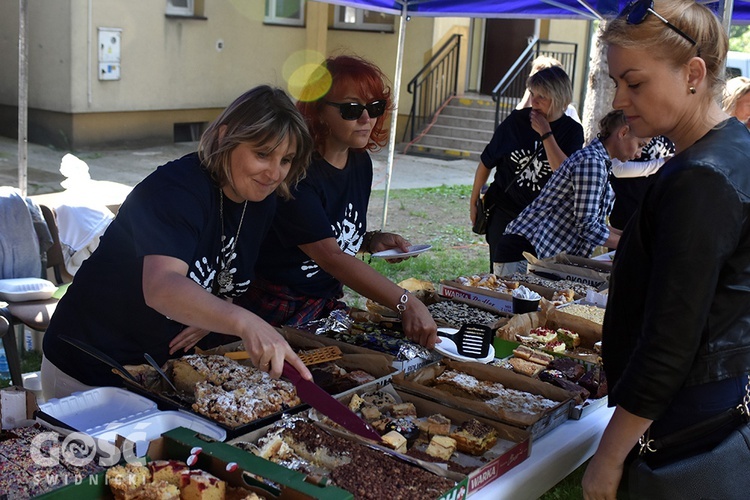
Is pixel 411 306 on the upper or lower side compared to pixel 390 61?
lower

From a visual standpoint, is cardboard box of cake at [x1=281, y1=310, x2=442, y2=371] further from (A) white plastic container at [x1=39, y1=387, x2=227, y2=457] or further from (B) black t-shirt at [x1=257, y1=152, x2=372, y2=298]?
(A) white plastic container at [x1=39, y1=387, x2=227, y2=457]

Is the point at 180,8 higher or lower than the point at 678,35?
higher

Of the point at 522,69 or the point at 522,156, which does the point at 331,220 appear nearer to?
the point at 522,156

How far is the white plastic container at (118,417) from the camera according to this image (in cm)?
194

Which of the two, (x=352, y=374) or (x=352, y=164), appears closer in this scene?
(x=352, y=374)

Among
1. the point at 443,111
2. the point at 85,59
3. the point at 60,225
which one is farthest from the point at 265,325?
the point at 443,111

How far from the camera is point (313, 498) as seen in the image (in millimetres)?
1568

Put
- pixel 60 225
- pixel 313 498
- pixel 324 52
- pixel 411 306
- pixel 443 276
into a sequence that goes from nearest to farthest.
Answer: pixel 313 498
pixel 411 306
pixel 60 225
pixel 443 276
pixel 324 52

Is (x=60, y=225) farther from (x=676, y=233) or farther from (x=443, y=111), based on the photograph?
(x=443, y=111)

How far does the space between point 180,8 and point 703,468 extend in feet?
43.0

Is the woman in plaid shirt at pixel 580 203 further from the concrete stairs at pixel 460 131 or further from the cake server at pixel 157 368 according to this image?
the concrete stairs at pixel 460 131

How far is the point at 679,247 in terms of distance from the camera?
5.22ft

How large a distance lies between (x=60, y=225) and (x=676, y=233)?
171 inches

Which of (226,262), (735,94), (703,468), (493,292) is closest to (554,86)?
(735,94)
